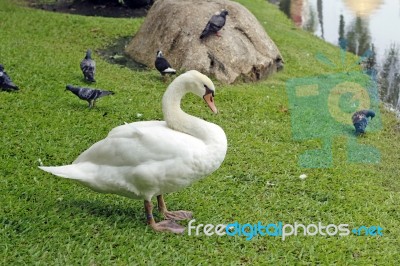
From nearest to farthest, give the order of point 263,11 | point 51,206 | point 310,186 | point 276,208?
point 51,206, point 276,208, point 310,186, point 263,11

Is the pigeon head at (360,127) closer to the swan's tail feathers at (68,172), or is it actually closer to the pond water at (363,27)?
the pond water at (363,27)

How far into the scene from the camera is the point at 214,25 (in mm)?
8711

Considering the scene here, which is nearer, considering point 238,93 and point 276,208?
point 276,208

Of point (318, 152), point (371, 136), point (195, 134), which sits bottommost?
point (371, 136)

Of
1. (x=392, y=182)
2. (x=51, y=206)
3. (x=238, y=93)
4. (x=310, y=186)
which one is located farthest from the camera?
(x=238, y=93)

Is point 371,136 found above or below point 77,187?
below

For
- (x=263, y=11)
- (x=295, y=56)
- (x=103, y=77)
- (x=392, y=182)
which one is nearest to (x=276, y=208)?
(x=392, y=182)

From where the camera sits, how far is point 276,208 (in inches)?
187

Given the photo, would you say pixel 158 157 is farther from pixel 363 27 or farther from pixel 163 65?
pixel 363 27

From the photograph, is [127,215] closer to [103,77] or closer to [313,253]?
[313,253]

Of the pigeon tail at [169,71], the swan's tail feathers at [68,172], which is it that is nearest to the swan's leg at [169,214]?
the swan's tail feathers at [68,172]

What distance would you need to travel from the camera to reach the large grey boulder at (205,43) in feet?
28.4

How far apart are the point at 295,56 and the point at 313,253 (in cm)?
726

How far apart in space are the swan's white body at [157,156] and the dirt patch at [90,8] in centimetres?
988
